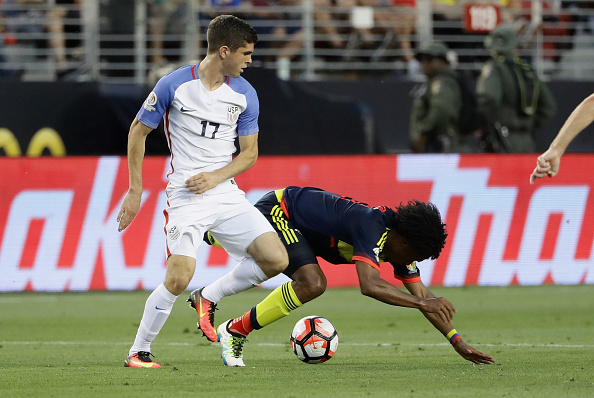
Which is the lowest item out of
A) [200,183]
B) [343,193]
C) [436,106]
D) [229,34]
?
[343,193]

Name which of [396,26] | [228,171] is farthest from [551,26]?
[228,171]

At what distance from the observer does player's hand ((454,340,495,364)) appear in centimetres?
657

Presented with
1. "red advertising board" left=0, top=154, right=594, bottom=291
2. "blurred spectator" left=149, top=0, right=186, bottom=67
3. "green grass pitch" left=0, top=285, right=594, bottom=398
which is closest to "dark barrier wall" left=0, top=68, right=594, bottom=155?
"blurred spectator" left=149, top=0, right=186, bottom=67

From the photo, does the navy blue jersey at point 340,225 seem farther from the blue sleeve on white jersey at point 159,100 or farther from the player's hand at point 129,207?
the blue sleeve on white jersey at point 159,100

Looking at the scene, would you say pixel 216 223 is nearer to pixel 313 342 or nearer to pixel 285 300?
pixel 285 300

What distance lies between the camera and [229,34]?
22.3ft

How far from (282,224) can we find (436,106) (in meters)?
7.65

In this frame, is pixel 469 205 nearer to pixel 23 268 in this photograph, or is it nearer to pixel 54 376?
pixel 23 268

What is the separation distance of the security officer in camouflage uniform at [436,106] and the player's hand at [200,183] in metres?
8.14

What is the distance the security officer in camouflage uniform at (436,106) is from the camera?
14484 millimetres

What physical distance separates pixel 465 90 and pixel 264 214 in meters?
8.49

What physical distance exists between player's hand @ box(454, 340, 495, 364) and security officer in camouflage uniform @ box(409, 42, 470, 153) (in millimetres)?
8297

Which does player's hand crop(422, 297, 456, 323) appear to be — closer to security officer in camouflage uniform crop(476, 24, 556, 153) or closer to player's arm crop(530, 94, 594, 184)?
player's arm crop(530, 94, 594, 184)

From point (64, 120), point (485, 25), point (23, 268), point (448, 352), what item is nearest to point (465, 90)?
point (485, 25)
